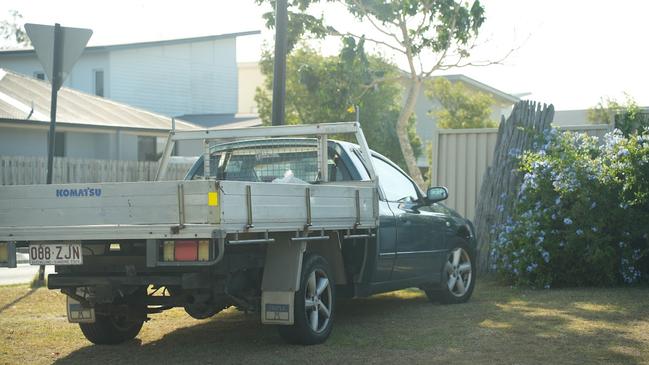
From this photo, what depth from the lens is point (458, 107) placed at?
116 ft

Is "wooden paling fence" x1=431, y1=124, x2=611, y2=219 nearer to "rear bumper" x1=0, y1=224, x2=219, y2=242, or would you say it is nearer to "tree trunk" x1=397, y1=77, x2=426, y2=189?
"rear bumper" x1=0, y1=224, x2=219, y2=242

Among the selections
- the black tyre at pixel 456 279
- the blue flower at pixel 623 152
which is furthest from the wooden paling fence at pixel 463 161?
the black tyre at pixel 456 279

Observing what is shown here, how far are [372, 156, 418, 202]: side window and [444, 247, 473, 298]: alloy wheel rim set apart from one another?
910 mm

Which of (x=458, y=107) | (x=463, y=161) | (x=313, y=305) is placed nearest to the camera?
(x=313, y=305)

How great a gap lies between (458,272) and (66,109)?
19451 mm

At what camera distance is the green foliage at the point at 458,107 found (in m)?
35.0

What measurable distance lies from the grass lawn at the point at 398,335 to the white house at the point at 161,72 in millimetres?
27891

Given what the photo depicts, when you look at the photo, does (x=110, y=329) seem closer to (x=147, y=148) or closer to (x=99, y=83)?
(x=147, y=148)

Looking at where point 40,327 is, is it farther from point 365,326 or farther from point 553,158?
point 553,158

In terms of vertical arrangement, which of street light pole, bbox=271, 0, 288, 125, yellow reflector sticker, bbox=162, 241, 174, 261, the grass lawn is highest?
street light pole, bbox=271, 0, 288, 125

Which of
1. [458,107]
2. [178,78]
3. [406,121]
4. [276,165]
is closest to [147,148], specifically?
[178,78]

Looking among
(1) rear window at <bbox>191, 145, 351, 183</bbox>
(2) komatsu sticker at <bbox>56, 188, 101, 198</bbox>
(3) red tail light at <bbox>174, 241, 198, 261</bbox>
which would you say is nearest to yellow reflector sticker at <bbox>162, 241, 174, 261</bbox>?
(3) red tail light at <bbox>174, 241, 198, 261</bbox>

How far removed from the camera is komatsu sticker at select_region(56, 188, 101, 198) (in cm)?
721

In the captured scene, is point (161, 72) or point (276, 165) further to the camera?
point (161, 72)
